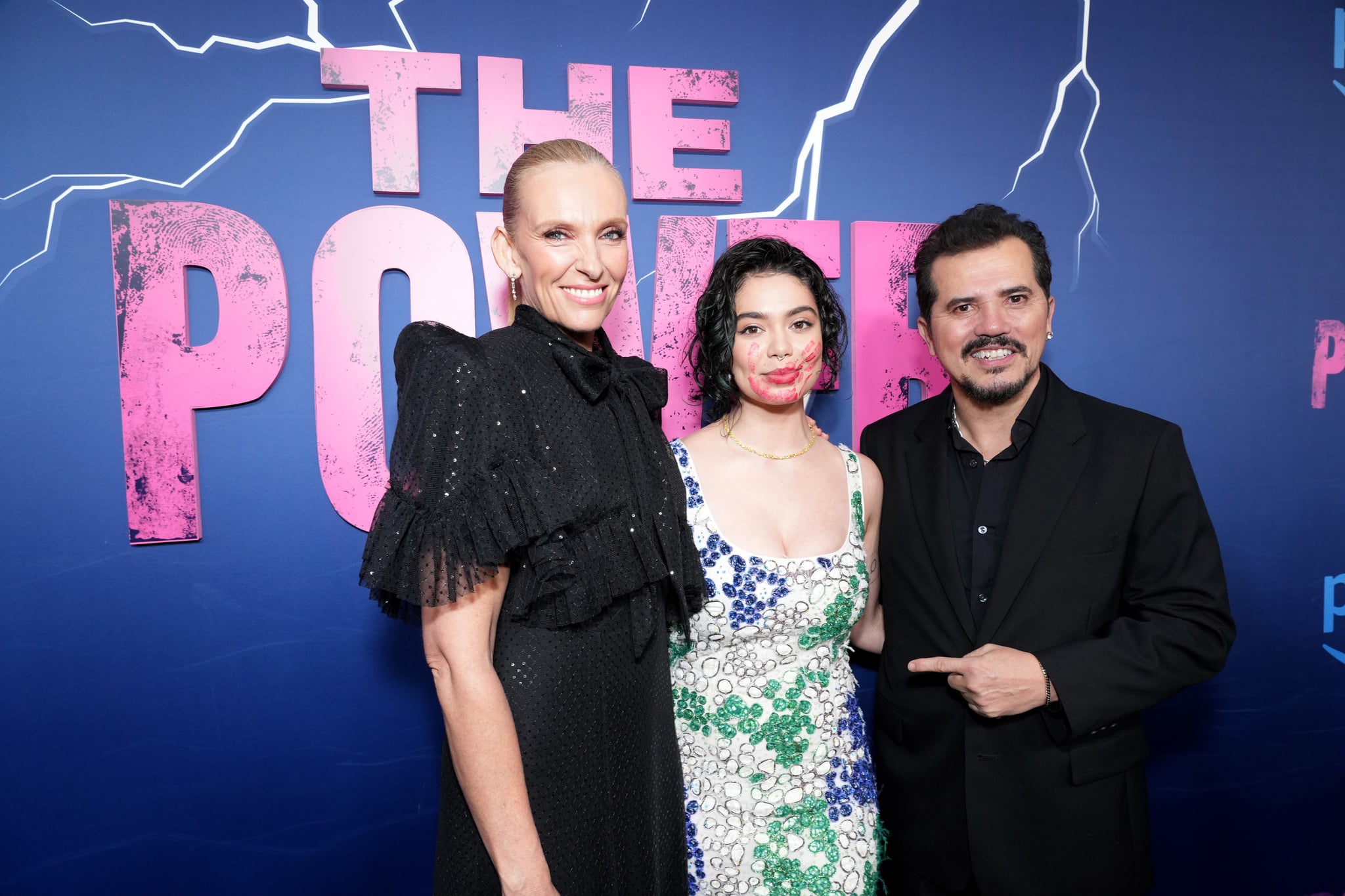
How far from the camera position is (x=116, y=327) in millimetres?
1689

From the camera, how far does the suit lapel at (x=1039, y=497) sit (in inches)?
58.3

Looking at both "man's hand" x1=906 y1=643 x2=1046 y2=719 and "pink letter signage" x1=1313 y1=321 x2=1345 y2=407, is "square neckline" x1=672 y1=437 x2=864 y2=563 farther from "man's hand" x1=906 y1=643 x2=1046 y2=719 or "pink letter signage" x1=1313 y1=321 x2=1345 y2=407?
"pink letter signage" x1=1313 y1=321 x2=1345 y2=407

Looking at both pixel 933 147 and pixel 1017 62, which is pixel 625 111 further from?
pixel 1017 62

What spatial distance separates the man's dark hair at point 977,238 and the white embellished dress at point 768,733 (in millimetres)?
701

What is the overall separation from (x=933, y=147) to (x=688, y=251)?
747 millimetres

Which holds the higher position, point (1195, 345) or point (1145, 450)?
point (1195, 345)

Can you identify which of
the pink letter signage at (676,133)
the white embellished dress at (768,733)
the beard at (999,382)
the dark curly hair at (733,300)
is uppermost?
the pink letter signage at (676,133)

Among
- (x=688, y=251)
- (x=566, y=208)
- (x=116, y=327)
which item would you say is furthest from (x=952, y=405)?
(x=116, y=327)

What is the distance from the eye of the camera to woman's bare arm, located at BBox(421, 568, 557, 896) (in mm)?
1039

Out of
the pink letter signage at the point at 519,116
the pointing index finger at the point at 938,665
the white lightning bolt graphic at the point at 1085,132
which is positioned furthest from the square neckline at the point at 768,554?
the white lightning bolt graphic at the point at 1085,132

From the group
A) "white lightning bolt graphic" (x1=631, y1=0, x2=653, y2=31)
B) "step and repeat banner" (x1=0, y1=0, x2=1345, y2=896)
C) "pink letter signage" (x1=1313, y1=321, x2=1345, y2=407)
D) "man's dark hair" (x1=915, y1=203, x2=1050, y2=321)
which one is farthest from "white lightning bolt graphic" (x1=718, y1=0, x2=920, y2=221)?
"pink letter signage" (x1=1313, y1=321, x2=1345, y2=407)

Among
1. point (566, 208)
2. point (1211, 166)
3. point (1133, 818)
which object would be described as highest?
point (1211, 166)

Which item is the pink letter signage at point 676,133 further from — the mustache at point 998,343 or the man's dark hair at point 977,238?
the mustache at point 998,343

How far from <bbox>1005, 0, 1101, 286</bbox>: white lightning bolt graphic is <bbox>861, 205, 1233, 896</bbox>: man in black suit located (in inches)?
25.7
